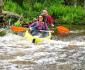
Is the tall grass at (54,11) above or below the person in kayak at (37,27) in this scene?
below

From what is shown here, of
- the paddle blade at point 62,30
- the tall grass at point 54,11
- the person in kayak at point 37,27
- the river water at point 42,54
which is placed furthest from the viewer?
the tall grass at point 54,11

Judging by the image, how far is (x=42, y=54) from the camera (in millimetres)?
16047

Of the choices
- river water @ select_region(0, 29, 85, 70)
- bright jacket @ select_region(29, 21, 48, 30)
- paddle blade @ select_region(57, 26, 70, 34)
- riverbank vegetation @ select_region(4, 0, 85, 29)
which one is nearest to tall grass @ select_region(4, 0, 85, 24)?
riverbank vegetation @ select_region(4, 0, 85, 29)

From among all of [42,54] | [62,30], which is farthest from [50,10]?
[42,54]

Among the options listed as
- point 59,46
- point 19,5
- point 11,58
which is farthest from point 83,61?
point 19,5

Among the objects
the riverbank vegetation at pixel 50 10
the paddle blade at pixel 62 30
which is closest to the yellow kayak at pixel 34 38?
the paddle blade at pixel 62 30

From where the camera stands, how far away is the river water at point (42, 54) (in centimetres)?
1362

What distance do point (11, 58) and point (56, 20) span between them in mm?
16082

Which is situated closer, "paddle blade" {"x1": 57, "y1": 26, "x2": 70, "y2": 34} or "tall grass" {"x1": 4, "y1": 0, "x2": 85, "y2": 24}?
"paddle blade" {"x1": 57, "y1": 26, "x2": 70, "y2": 34}

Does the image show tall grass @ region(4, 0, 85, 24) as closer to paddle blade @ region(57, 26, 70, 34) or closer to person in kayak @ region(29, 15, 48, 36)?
paddle blade @ region(57, 26, 70, 34)

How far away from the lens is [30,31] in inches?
794

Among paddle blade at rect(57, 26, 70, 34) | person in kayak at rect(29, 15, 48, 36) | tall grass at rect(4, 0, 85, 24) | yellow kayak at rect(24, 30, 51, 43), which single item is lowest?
tall grass at rect(4, 0, 85, 24)

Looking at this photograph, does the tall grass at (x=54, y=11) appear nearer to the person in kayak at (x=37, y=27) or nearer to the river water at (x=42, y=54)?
the person in kayak at (x=37, y=27)

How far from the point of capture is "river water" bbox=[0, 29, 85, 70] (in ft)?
44.7
